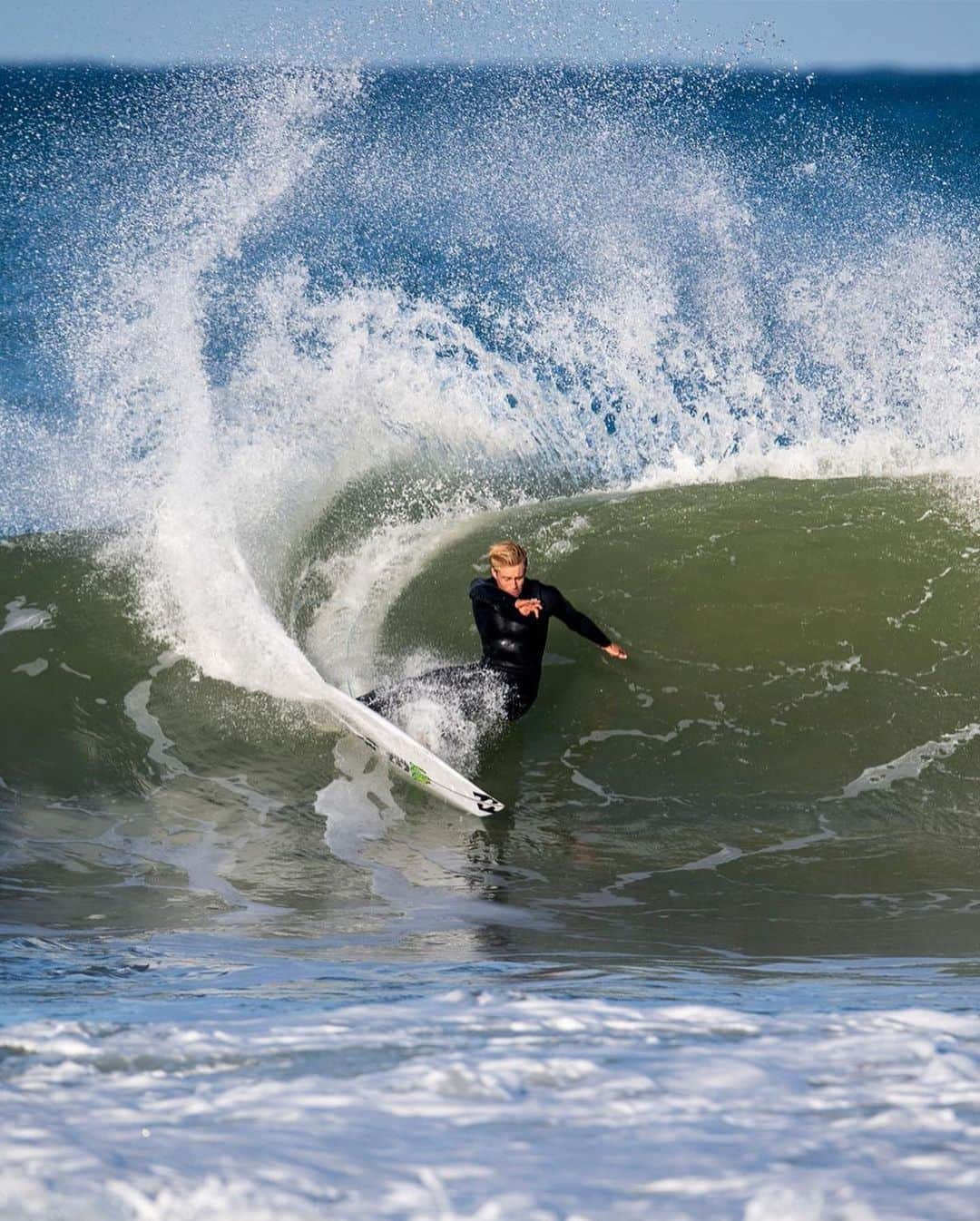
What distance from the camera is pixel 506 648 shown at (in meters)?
7.75

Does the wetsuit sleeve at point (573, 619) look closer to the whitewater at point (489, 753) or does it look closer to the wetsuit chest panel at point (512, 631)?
the wetsuit chest panel at point (512, 631)

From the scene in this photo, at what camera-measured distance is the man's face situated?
752 centimetres

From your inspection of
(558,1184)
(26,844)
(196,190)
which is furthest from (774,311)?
(558,1184)

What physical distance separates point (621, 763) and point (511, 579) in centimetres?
131

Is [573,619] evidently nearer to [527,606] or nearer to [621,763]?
[527,606]

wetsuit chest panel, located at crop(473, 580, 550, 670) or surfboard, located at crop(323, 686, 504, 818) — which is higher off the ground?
wetsuit chest panel, located at crop(473, 580, 550, 670)

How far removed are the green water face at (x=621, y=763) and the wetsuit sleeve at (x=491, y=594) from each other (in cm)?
85

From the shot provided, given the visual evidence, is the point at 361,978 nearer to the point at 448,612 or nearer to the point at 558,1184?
the point at 558,1184

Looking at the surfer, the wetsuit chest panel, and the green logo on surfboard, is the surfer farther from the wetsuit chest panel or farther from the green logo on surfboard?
the green logo on surfboard

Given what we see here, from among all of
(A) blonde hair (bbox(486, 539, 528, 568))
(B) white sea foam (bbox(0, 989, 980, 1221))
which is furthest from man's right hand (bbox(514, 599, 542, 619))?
(B) white sea foam (bbox(0, 989, 980, 1221))

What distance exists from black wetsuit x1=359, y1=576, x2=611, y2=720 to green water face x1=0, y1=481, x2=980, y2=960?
13.7 inches

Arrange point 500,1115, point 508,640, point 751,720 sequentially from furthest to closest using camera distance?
1. point 751,720
2. point 508,640
3. point 500,1115

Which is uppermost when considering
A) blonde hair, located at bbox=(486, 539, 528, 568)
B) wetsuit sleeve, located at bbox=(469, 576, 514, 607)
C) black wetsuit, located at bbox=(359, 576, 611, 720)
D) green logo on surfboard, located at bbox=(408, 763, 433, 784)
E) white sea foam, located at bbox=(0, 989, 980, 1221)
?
blonde hair, located at bbox=(486, 539, 528, 568)

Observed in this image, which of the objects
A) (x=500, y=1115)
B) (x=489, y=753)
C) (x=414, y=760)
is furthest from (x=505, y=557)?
(x=500, y=1115)
